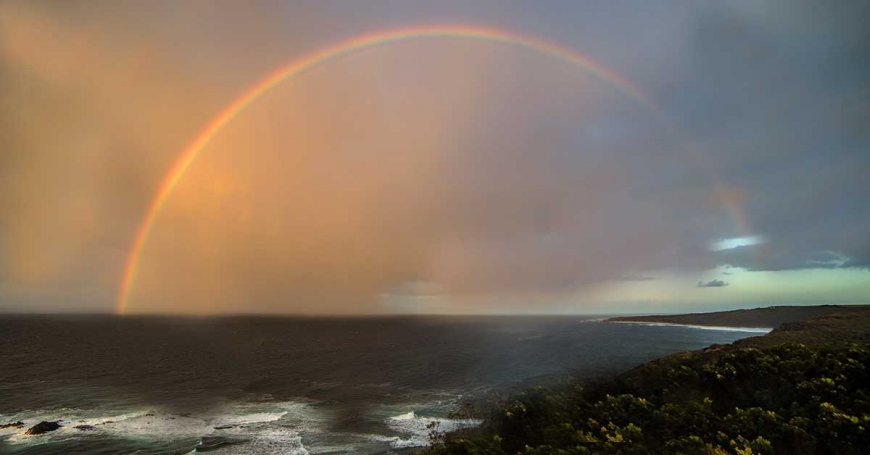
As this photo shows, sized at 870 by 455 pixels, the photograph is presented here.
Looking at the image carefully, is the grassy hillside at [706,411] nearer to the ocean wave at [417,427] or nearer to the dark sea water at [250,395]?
the ocean wave at [417,427]

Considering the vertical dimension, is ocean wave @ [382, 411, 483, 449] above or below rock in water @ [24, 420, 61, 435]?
above

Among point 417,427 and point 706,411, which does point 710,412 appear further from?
point 417,427

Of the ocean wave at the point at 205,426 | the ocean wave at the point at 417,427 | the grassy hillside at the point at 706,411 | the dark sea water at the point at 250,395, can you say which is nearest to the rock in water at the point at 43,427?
the ocean wave at the point at 205,426

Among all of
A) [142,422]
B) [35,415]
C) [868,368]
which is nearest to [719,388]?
[868,368]

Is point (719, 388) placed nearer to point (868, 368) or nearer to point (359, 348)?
point (868, 368)

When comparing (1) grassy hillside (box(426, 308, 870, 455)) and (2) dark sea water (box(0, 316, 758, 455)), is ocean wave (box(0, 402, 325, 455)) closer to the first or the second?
(2) dark sea water (box(0, 316, 758, 455))

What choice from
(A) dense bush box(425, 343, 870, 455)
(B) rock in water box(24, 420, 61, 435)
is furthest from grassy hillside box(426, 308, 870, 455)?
(B) rock in water box(24, 420, 61, 435)
